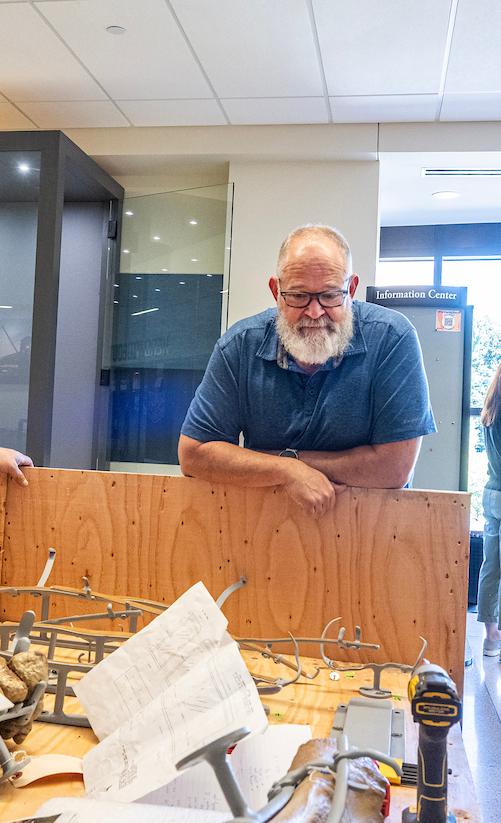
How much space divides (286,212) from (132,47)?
1.17 meters

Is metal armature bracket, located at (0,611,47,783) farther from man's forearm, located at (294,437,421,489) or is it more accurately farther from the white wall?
the white wall

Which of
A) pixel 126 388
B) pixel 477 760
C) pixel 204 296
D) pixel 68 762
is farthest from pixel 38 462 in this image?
pixel 68 762

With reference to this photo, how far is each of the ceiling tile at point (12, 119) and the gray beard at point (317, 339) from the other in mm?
2710

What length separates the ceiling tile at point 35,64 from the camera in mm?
2791

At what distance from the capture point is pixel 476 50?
9.44 feet

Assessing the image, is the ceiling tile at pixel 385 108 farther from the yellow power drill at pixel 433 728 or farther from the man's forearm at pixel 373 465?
the yellow power drill at pixel 433 728

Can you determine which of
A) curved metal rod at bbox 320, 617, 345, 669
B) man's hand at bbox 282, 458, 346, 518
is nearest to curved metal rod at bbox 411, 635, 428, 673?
curved metal rod at bbox 320, 617, 345, 669

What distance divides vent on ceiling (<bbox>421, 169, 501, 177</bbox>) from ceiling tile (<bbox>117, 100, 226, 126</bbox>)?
1147mm

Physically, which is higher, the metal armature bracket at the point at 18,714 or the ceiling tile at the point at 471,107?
the ceiling tile at the point at 471,107

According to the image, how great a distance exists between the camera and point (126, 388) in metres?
3.89

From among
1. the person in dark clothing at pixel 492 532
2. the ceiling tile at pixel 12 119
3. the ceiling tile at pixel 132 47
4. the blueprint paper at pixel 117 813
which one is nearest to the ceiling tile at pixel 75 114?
the ceiling tile at pixel 12 119

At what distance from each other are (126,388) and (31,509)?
2.29 metres

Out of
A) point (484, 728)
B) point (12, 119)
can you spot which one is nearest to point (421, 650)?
point (484, 728)

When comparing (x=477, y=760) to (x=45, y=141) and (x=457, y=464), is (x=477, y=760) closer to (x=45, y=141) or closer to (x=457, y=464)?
(x=457, y=464)
